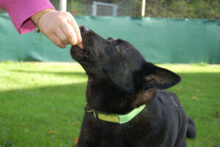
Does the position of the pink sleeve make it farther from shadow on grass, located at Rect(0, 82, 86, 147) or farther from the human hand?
shadow on grass, located at Rect(0, 82, 86, 147)

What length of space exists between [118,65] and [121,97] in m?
0.34

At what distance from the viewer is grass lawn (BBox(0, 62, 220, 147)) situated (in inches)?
128

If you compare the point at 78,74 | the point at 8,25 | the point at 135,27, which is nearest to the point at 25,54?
the point at 8,25

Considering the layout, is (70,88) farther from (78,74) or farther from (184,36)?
(184,36)

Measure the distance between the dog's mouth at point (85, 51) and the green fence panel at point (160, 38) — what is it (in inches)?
327

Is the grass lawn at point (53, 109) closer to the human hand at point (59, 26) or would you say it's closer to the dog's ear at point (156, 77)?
the dog's ear at point (156, 77)

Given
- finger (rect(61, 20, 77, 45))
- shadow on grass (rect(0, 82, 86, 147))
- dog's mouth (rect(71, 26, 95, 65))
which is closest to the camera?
finger (rect(61, 20, 77, 45))

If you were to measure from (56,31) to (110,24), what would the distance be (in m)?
9.48

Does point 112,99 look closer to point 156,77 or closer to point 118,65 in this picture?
point 118,65

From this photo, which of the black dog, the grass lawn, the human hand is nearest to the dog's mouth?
the black dog

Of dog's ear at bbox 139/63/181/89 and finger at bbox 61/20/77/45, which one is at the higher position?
finger at bbox 61/20/77/45

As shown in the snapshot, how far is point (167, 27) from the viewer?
11.5 metres

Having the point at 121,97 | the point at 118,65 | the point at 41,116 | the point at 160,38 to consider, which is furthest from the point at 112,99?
the point at 160,38

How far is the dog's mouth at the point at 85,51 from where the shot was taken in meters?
2.30
